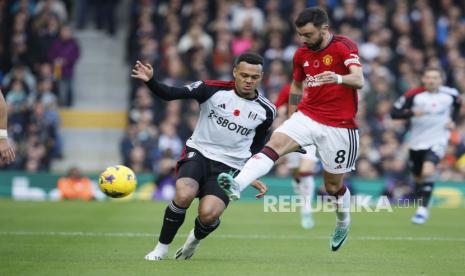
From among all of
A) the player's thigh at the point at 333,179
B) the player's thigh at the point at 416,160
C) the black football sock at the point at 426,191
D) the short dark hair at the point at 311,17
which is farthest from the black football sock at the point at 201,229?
the player's thigh at the point at 416,160

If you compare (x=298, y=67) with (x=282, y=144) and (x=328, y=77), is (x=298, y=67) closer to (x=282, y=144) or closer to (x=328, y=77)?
(x=282, y=144)

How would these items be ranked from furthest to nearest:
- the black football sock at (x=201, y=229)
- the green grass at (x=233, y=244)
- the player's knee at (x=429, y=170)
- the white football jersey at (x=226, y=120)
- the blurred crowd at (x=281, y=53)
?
the blurred crowd at (x=281, y=53)
the player's knee at (x=429, y=170)
the white football jersey at (x=226, y=120)
the black football sock at (x=201, y=229)
the green grass at (x=233, y=244)

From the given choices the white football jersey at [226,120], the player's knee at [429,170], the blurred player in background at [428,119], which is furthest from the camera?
the blurred player in background at [428,119]

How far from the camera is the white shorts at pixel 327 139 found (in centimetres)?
1037

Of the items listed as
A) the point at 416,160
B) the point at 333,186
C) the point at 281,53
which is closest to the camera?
the point at 333,186

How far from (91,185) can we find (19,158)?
2555mm

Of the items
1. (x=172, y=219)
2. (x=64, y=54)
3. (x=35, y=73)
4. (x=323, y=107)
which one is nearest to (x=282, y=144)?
(x=323, y=107)

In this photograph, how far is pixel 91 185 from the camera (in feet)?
71.2

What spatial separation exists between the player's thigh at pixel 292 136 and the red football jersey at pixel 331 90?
0.14 metres

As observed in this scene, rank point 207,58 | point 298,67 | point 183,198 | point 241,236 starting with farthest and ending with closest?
point 207,58
point 241,236
point 298,67
point 183,198

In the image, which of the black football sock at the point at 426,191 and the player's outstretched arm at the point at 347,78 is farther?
the black football sock at the point at 426,191

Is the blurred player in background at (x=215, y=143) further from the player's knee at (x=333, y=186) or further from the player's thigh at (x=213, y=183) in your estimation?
the player's knee at (x=333, y=186)

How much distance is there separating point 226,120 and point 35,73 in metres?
15.7

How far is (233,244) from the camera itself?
12.6 metres
